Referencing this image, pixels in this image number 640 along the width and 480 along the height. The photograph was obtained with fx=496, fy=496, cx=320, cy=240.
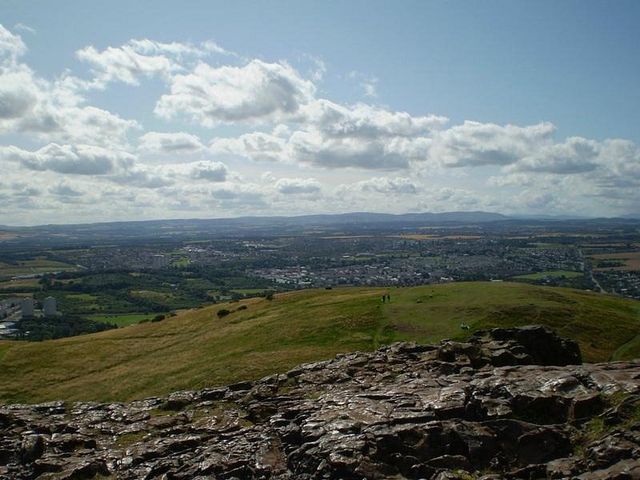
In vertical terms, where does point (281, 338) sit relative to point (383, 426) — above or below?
below

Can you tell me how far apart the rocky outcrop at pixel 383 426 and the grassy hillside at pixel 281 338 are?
40.9 ft

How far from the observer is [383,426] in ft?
86.7

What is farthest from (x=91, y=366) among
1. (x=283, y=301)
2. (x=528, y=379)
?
(x=528, y=379)

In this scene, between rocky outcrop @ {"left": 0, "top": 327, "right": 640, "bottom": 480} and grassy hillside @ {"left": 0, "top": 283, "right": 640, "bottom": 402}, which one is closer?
rocky outcrop @ {"left": 0, "top": 327, "right": 640, "bottom": 480}

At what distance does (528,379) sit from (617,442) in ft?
26.2

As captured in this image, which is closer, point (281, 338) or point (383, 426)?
point (383, 426)

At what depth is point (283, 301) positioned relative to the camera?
9231 centimetres

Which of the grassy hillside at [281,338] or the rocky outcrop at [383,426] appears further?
the grassy hillside at [281,338]

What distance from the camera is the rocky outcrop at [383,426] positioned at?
908 inches

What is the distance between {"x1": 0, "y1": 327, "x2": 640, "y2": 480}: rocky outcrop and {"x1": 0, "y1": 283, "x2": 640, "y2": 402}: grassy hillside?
40.9 ft

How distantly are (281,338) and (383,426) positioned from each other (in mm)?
40166

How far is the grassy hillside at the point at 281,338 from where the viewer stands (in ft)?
184

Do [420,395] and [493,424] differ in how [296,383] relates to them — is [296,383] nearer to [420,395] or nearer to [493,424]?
[420,395]

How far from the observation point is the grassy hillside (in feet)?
184
